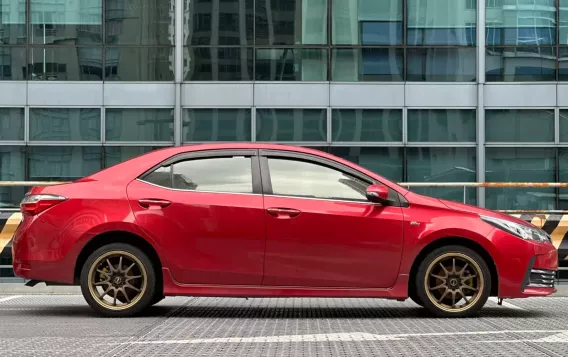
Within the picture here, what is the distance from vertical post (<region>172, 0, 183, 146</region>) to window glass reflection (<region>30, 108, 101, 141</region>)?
1.95 meters

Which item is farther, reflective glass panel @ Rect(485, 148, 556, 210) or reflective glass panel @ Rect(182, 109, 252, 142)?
reflective glass panel @ Rect(182, 109, 252, 142)

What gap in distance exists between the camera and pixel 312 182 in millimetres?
9148

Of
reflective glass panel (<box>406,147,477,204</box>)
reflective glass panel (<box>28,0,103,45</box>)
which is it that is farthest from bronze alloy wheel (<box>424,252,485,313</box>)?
reflective glass panel (<box>28,0,103,45</box>)

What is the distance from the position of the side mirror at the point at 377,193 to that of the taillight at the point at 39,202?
2612mm

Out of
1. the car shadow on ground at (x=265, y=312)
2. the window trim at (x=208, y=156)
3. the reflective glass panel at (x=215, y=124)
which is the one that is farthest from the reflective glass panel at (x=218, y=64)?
the window trim at (x=208, y=156)

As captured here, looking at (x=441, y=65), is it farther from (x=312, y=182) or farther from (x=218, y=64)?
(x=312, y=182)

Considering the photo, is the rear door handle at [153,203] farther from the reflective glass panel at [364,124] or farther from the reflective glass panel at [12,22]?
the reflective glass panel at [12,22]

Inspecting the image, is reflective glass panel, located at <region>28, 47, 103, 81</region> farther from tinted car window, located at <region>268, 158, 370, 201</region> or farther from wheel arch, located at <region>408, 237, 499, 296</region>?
wheel arch, located at <region>408, 237, 499, 296</region>

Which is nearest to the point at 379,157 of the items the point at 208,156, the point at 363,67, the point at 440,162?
the point at 440,162

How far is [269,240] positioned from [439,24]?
1775 cm

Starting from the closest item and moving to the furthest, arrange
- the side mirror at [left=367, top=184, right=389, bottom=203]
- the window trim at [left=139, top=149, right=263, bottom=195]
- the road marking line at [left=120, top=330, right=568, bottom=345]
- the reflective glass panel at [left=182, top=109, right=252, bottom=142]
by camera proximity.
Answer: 1. the road marking line at [left=120, top=330, right=568, bottom=345]
2. the side mirror at [left=367, top=184, right=389, bottom=203]
3. the window trim at [left=139, top=149, right=263, bottom=195]
4. the reflective glass panel at [left=182, top=109, right=252, bottom=142]

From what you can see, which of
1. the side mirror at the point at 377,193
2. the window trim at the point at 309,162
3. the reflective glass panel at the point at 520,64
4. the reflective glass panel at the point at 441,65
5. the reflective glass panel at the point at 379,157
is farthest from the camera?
the reflective glass panel at the point at 379,157

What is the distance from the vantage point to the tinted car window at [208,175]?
912 cm

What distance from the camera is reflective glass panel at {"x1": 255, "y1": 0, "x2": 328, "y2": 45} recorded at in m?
25.6
